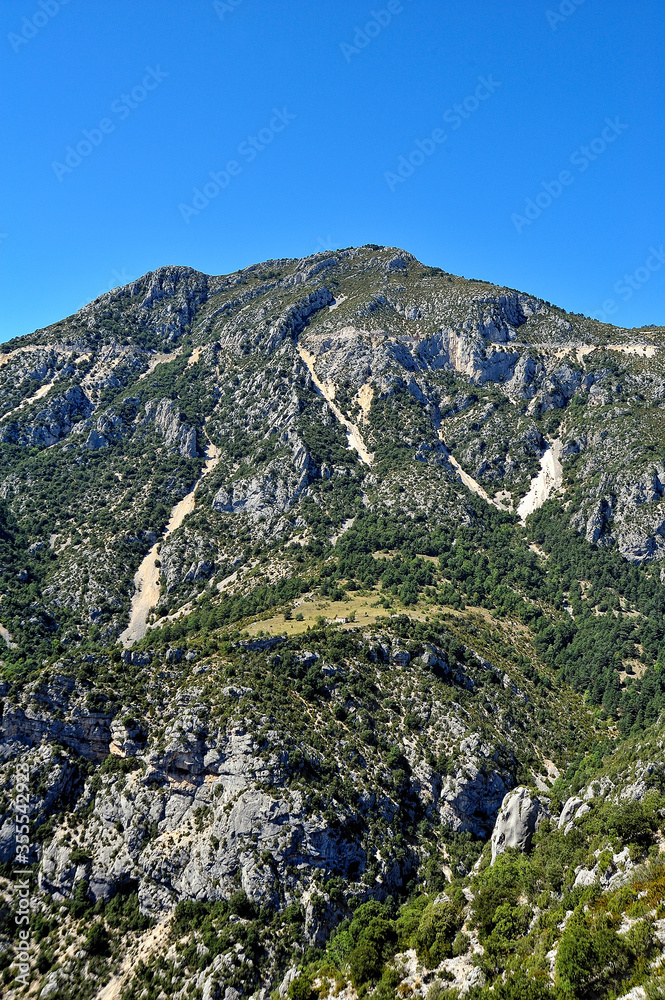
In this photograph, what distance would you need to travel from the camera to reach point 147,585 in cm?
14738

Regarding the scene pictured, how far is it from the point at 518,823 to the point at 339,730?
2872cm

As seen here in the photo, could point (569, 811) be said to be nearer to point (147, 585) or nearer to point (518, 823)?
point (518, 823)

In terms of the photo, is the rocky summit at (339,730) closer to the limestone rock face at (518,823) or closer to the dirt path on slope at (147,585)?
the limestone rock face at (518,823)

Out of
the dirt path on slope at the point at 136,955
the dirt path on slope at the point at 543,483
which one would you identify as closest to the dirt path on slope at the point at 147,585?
the dirt path on slope at the point at 136,955

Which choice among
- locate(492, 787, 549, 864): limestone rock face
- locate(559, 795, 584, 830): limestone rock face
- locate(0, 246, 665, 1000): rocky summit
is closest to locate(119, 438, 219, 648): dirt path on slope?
locate(0, 246, 665, 1000): rocky summit

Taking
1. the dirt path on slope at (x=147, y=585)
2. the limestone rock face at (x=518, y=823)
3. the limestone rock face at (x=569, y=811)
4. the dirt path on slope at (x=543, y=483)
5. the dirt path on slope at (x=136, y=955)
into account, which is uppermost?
the dirt path on slope at (x=543, y=483)

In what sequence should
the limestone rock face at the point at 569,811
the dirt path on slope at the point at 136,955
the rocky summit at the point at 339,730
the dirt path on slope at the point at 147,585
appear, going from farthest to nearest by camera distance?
1. the dirt path on slope at the point at 147,585
2. the dirt path on slope at the point at 136,955
3. the limestone rock face at the point at 569,811
4. the rocky summit at the point at 339,730

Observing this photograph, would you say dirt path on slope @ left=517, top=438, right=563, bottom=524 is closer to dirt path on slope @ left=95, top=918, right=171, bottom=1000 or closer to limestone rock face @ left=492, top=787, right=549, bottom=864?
limestone rock face @ left=492, top=787, right=549, bottom=864

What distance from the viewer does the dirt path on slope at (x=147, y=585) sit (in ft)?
438

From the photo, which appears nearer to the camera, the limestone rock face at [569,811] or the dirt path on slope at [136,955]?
the limestone rock face at [569,811]

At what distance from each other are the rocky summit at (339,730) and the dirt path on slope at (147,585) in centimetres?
80

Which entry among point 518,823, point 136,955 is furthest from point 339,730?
point 136,955

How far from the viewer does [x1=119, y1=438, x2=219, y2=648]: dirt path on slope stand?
438 feet

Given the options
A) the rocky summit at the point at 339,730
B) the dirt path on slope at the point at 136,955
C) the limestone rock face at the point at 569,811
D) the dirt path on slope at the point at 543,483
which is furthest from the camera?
the dirt path on slope at the point at 543,483
